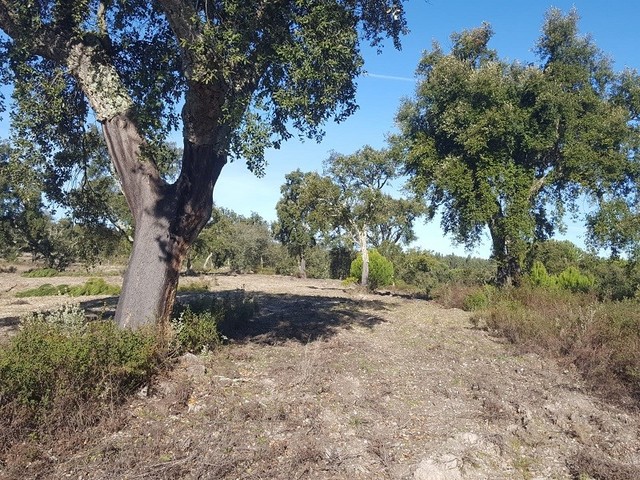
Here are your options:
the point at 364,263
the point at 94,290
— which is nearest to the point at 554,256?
the point at 364,263

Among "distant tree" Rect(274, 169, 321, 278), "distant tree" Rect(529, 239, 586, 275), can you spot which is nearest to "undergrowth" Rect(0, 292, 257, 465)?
"distant tree" Rect(529, 239, 586, 275)

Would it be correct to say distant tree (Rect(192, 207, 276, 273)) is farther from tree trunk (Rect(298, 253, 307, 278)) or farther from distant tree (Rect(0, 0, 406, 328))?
distant tree (Rect(0, 0, 406, 328))

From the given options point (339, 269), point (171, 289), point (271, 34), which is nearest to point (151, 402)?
point (171, 289)

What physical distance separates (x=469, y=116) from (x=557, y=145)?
3.44 m

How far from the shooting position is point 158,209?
22.9ft

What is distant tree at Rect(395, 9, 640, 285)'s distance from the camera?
14992mm

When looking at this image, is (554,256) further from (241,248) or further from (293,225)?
(241,248)

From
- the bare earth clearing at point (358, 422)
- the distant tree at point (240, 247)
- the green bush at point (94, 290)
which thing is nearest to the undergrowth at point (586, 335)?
the bare earth clearing at point (358, 422)

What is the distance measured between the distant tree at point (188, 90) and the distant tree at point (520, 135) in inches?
364

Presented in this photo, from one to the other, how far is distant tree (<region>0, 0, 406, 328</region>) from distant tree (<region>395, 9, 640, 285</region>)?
30.3ft

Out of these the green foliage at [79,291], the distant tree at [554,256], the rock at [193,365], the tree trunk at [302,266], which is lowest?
the green foliage at [79,291]

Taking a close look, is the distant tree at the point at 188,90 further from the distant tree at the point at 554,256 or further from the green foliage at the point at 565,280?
the distant tree at the point at 554,256

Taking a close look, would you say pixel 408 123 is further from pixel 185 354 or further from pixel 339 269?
pixel 339 269

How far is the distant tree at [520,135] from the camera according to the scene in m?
15.0
